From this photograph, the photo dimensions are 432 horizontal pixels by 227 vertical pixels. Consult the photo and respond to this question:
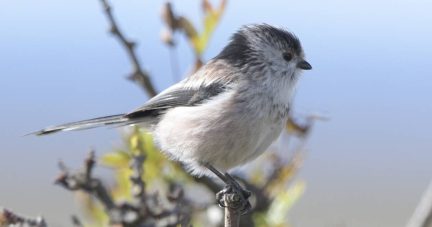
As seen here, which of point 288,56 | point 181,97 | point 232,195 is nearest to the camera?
point 232,195

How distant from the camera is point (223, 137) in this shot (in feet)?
8.09

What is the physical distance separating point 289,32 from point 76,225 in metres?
1.81

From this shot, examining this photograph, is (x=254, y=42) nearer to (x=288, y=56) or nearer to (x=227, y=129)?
(x=288, y=56)

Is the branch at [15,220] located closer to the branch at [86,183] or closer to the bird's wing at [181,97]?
the branch at [86,183]


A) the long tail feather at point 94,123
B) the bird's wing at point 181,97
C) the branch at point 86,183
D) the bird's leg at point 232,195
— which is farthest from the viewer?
the long tail feather at point 94,123

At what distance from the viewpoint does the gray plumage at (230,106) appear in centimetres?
246

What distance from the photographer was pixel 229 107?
2.50 m

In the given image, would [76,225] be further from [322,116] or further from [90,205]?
[322,116]

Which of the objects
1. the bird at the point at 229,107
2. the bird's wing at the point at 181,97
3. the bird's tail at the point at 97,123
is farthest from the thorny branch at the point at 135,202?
the bird's tail at the point at 97,123

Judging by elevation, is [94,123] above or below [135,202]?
below

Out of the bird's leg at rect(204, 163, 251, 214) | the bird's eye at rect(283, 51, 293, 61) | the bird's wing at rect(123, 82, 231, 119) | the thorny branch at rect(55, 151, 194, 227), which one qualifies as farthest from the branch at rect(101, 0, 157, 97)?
the bird's eye at rect(283, 51, 293, 61)

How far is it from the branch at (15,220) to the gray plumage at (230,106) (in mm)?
988

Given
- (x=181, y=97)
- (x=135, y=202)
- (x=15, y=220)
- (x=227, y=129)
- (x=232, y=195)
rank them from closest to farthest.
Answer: (x=15, y=220), (x=135, y=202), (x=232, y=195), (x=227, y=129), (x=181, y=97)

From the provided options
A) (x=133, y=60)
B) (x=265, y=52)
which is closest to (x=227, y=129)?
(x=265, y=52)
